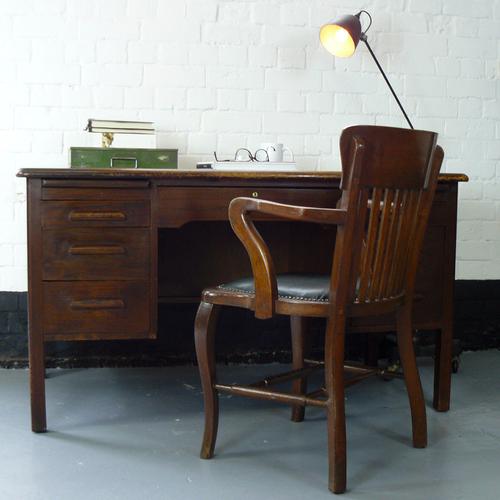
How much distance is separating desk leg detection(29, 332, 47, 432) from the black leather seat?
663 millimetres

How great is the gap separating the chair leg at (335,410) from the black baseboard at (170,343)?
57.4 inches

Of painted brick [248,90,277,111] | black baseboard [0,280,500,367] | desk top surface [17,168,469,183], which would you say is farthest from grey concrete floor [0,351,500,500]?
painted brick [248,90,277,111]

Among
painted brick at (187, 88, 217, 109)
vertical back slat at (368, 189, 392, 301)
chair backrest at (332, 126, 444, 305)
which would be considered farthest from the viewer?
painted brick at (187, 88, 217, 109)

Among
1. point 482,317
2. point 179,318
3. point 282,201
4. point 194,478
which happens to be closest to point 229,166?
point 282,201

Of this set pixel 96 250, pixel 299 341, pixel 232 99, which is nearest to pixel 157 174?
pixel 96 250

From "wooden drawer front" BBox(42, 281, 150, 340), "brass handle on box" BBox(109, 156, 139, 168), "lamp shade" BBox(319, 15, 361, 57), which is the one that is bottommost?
"wooden drawer front" BBox(42, 281, 150, 340)

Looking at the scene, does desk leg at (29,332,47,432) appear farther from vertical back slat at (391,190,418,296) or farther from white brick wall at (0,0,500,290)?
vertical back slat at (391,190,418,296)

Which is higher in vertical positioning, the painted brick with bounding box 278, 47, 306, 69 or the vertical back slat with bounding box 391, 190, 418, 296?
the painted brick with bounding box 278, 47, 306, 69

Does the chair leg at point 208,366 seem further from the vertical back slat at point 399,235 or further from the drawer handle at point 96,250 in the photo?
the vertical back slat at point 399,235

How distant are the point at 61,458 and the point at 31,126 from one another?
1.58 metres

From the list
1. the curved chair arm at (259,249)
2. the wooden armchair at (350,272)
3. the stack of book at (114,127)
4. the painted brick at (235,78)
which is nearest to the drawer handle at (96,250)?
the wooden armchair at (350,272)

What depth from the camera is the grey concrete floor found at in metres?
2.22

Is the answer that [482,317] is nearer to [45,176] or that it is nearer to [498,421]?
[498,421]

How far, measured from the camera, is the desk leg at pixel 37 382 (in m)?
2.64
